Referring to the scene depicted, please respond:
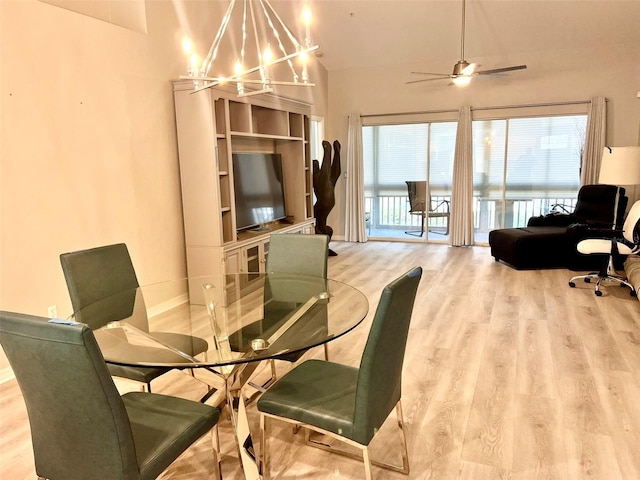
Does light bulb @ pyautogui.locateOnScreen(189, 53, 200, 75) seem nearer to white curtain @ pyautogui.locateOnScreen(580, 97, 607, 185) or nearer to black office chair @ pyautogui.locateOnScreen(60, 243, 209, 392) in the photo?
black office chair @ pyautogui.locateOnScreen(60, 243, 209, 392)

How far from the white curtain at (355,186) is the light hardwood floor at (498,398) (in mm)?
3189

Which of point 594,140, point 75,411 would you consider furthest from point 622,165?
point 75,411

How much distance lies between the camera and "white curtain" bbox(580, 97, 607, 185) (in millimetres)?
6090

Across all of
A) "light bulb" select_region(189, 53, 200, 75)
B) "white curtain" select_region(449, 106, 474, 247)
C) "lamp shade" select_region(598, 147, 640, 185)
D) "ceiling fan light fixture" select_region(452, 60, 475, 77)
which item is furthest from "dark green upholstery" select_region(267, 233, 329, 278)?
"white curtain" select_region(449, 106, 474, 247)

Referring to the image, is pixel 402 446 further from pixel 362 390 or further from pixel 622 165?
pixel 622 165

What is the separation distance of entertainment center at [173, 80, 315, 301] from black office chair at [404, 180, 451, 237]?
231 centimetres

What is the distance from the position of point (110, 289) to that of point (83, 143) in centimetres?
138

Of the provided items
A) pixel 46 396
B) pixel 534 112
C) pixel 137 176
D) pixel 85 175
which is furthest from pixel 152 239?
pixel 534 112

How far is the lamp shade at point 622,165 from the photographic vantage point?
4.38 meters

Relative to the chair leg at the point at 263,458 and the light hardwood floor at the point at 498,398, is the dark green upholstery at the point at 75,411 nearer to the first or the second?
the chair leg at the point at 263,458

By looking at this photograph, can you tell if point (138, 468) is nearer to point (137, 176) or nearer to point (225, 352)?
point (225, 352)

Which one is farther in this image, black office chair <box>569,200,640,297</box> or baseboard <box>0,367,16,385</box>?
black office chair <box>569,200,640,297</box>

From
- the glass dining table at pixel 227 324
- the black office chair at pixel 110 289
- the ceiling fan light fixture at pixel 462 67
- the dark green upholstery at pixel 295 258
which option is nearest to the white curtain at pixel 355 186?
the ceiling fan light fixture at pixel 462 67

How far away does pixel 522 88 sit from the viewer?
6.46 m
